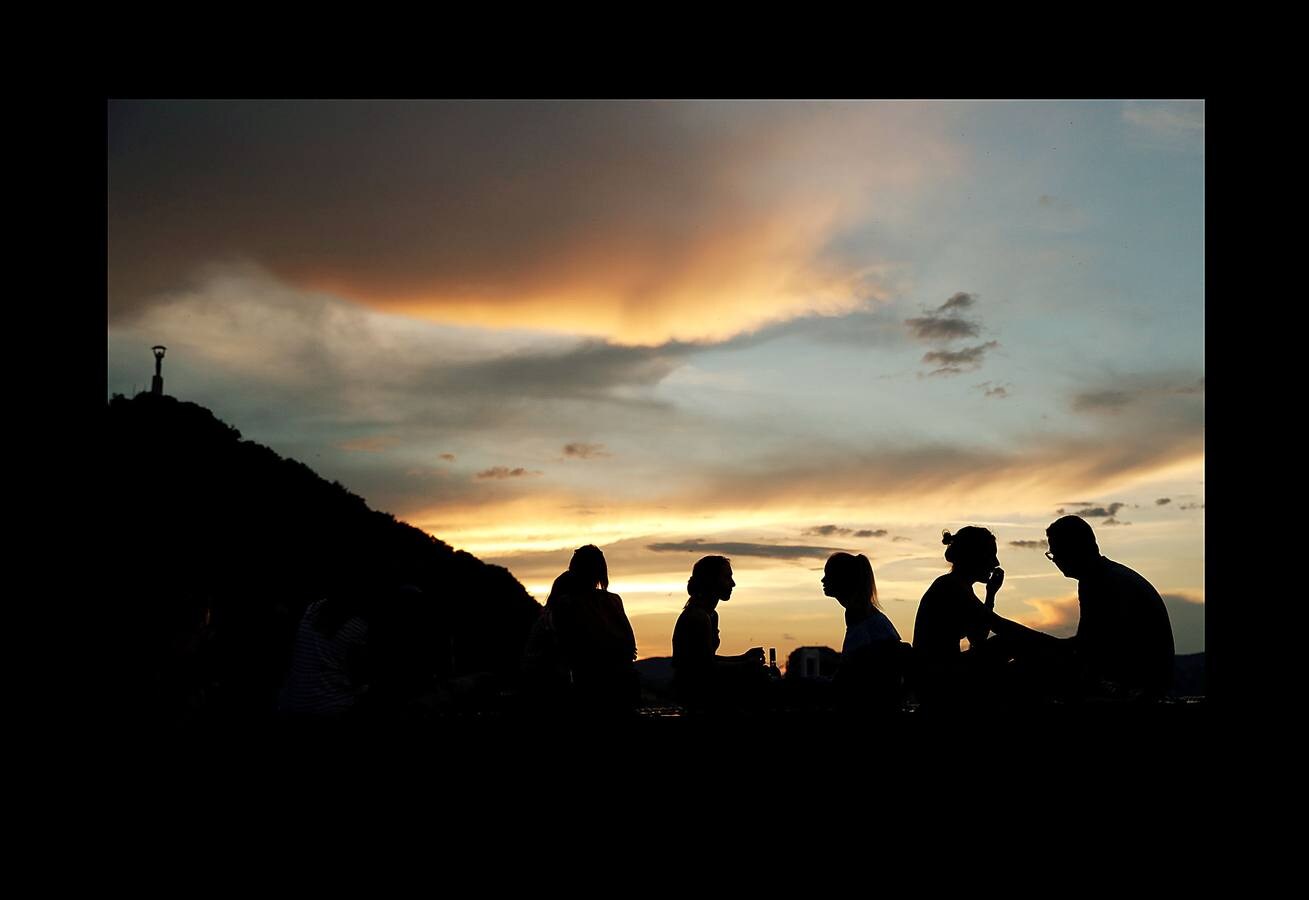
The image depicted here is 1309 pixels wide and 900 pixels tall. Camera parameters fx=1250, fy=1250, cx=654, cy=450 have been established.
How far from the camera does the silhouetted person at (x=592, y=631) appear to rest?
21.6ft

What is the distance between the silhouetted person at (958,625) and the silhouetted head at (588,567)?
6.24ft

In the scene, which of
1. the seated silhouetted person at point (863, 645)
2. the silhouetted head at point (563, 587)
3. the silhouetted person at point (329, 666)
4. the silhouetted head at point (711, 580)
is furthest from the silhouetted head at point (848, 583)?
the silhouetted person at point (329, 666)

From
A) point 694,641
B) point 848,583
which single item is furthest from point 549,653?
point 848,583

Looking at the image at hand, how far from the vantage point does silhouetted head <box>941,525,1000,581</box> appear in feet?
18.7

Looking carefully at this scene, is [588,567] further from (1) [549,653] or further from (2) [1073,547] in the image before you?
(2) [1073,547]

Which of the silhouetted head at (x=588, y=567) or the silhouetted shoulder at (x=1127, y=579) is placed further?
the silhouetted head at (x=588, y=567)

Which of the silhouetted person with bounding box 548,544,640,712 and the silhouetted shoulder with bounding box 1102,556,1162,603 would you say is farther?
the silhouetted person with bounding box 548,544,640,712

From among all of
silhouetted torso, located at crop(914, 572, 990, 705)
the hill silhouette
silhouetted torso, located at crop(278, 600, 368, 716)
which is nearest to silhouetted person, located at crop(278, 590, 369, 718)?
silhouetted torso, located at crop(278, 600, 368, 716)

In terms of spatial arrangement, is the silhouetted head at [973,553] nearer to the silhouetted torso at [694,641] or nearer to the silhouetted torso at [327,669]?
the silhouetted torso at [694,641]

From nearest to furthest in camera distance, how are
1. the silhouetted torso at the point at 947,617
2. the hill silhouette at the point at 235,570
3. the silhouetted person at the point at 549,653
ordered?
the hill silhouette at the point at 235,570, the silhouetted torso at the point at 947,617, the silhouetted person at the point at 549,653

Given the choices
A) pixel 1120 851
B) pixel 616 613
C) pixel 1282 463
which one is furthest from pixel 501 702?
pixel 1282 463

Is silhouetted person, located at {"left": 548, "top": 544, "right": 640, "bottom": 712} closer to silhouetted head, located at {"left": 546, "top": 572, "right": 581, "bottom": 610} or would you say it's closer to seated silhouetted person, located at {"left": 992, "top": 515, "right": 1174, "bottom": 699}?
silhouetted head, located at {"left": 546, "top": 572, "right": 581, "bottom": 610}

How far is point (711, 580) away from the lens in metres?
6.77

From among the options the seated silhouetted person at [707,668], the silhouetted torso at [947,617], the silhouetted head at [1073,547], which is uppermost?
the silhouetted head at [1073,547]
